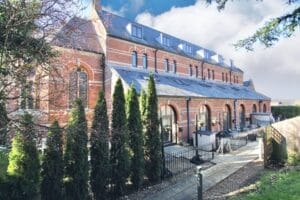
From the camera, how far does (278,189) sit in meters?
10.5

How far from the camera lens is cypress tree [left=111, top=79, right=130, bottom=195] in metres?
12.5

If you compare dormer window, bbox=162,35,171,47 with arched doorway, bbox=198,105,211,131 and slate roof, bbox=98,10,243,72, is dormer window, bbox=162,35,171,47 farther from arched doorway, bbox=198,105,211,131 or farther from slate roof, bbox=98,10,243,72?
arched doorway, bbox=198,105,211,131

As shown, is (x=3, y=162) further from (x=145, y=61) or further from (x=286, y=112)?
(x=286, y=112)

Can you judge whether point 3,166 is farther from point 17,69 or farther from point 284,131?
point 284,131

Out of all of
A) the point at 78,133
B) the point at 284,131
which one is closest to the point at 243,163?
Answer: the point at 284,131

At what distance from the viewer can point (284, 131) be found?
1809 centimetres

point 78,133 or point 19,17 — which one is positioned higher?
point 19,17

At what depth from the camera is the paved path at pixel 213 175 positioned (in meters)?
12.2

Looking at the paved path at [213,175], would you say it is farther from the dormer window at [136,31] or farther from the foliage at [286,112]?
the foliage at [286,112]

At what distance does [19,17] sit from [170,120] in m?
19.0

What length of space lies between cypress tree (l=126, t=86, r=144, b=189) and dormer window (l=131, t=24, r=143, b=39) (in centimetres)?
1394

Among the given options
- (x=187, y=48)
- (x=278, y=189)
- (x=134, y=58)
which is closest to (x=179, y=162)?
(x=278, y=189)

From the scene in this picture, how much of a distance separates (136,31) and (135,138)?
15.8 meters

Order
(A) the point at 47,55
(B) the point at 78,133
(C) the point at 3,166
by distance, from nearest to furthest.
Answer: (A) the point at 47,55, (B) the point at 78,133, (C) the point at 3,166
